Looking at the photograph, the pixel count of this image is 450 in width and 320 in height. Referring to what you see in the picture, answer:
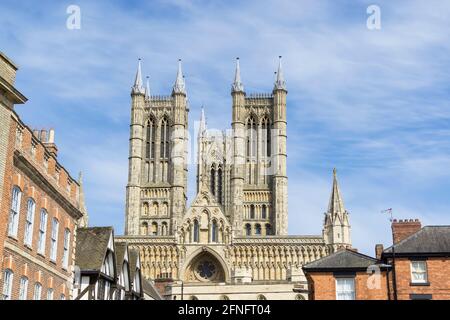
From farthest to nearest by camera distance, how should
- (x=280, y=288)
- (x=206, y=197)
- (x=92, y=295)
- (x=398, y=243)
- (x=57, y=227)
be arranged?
(x=206, y=197)
(x=280, y=288)
(x=398, y=243)
(x=92, y=295)
(x=57, y=227)

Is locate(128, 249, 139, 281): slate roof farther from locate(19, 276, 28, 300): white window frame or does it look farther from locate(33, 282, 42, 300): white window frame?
locate(19, 276, 28, 300): white window frame

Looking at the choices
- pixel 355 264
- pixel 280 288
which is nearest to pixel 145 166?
pixel 280 288

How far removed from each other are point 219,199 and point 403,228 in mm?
67174

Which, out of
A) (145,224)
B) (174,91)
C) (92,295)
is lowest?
(92,295)

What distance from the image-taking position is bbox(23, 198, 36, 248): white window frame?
24.4m

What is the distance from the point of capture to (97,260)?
1238 inches

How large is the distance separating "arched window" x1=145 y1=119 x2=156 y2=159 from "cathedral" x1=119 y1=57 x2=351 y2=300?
0.14 meters

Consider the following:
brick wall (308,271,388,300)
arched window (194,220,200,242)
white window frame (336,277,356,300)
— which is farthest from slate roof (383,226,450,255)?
arched window (194,220,200,242)

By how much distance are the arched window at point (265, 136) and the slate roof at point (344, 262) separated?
68420 mm
